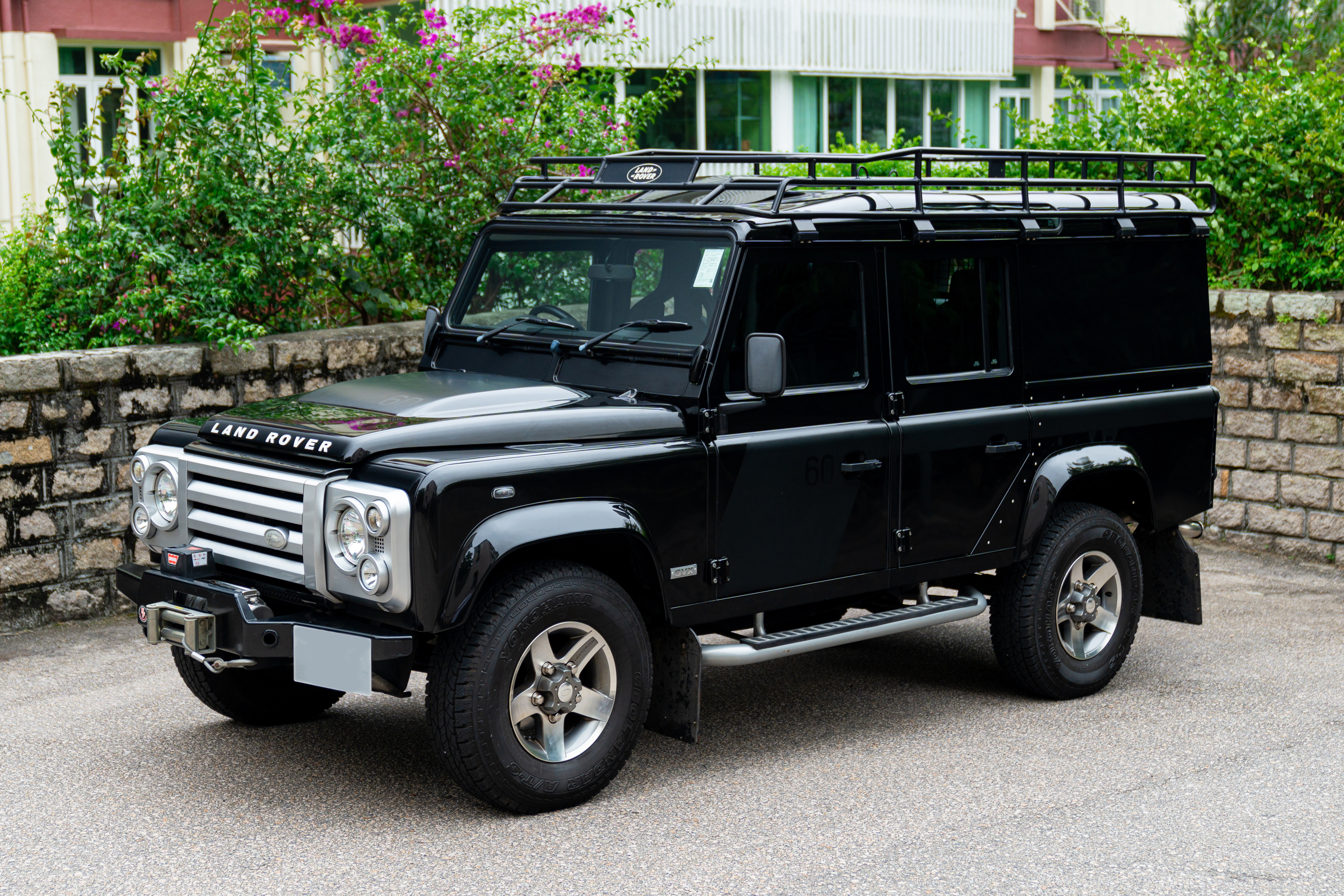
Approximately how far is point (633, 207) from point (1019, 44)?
25481 millimetres

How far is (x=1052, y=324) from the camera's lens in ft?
22.1

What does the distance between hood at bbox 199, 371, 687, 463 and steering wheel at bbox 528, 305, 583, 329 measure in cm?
34

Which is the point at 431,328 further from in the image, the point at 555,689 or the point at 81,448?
the point at 81,448

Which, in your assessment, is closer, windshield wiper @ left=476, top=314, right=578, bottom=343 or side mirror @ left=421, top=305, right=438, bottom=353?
windshield wiper @ left=476, top=314, right=578, bottom=343

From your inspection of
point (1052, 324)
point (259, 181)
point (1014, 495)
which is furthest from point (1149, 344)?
point (259, 181)

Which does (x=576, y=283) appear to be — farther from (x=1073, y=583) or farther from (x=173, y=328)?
(x=173, y=328)

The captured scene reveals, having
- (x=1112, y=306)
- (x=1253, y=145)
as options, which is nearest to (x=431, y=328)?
(x=1112, y=306)

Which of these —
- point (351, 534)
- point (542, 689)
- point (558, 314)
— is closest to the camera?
point (351, 534)

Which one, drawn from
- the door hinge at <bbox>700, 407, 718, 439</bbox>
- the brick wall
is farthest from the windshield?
the brick wall

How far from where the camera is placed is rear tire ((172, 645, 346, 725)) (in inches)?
241

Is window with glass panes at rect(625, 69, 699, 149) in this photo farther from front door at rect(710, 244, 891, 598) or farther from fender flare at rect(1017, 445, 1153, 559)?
front door at rect(710, 244, 891, 598)

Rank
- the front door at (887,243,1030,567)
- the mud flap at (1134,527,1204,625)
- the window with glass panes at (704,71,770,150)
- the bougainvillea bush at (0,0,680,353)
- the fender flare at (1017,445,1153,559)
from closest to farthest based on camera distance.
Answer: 1. the front door at (887,243,1030,567)
2. the fender flare at (1017,445,1153,559)
3. the mud flap at (1134,527,1204,625)
4. the bougainvillea bush at (0,0,680,353)
5. the window with glass panes at (704,71,770,150)

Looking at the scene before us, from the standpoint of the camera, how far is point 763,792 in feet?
18.4

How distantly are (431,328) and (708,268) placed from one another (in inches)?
57.8
